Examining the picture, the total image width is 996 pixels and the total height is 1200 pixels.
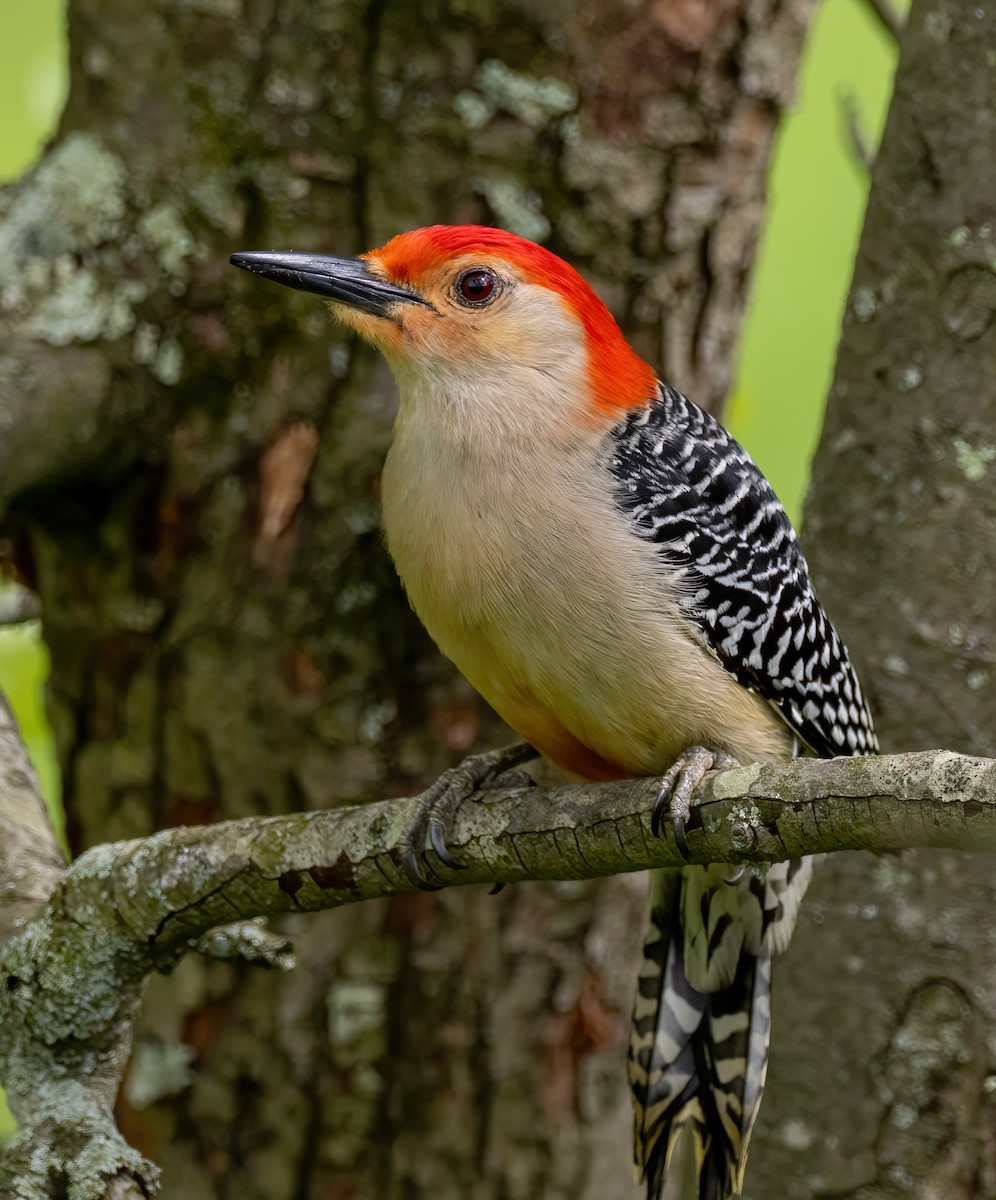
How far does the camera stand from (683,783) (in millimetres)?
3078

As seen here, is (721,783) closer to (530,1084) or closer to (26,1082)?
(26,1082)

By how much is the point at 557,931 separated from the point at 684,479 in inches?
62.8

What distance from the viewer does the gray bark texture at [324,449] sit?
449 centimetres

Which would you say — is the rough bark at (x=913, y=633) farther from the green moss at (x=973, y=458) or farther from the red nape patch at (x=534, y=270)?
the red nape patch at (x=534, y=270)

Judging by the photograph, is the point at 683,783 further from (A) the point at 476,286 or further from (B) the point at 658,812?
(A) the point at 476,286

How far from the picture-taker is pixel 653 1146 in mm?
3922

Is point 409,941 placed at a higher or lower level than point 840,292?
lower

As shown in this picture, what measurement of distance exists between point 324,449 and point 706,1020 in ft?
6.54

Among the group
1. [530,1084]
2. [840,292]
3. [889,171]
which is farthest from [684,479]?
[840,292]

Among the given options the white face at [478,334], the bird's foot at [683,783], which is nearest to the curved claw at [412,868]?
the bird's foot at [683,783]

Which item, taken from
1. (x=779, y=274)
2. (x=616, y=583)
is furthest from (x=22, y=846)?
(x=779, y=274)

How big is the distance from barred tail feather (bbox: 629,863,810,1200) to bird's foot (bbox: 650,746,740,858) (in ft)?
1.69

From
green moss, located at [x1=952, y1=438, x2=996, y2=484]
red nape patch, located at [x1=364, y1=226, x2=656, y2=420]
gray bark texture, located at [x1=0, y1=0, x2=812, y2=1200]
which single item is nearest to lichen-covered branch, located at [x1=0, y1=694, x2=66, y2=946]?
gray bark texture, located at [x1=0, y1=0, x2=812, y2=1200]

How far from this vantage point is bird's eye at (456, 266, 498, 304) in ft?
12.7
